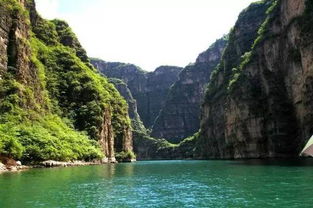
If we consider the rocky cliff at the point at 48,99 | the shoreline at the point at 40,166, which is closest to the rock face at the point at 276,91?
the rocky cliff at the point at 48,99

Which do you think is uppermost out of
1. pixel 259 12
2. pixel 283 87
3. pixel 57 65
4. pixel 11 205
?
pixel 259 12

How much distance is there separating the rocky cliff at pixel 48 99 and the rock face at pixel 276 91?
4919cm

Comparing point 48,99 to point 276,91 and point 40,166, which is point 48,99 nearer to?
point 40,166

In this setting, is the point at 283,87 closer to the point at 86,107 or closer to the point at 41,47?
the point at 86,107

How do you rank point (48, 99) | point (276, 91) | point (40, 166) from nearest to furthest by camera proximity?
1. point (40, 166)
2. point (48, 99)
3. point (276, 91)

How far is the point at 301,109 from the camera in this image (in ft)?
384

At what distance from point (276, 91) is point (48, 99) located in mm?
72466

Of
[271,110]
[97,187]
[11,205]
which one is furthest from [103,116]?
[11,205]

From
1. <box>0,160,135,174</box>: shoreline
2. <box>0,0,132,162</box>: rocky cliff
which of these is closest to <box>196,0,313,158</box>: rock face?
<box>0,0,132,162</box>: rocky cliff

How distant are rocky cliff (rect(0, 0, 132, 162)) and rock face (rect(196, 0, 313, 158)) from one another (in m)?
49.2

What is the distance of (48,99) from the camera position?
130 metres

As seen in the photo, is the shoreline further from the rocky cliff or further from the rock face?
the rock face

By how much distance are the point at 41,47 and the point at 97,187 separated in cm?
11773

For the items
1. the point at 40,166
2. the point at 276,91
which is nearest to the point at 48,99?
the point at 40,166
